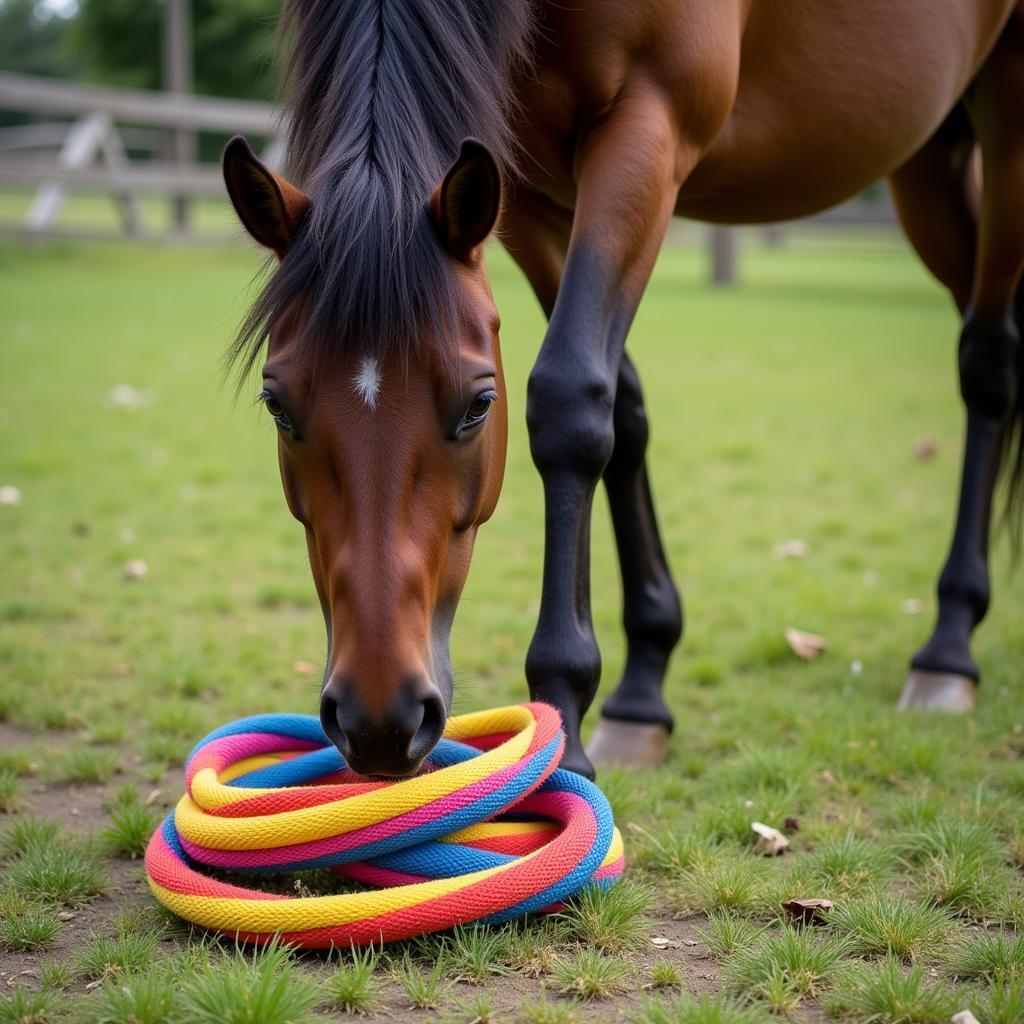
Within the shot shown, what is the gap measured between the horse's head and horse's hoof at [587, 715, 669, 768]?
147 cm

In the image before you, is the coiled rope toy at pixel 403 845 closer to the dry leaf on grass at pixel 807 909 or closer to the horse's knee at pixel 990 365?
the dry leaf on grass at pixel 807 909

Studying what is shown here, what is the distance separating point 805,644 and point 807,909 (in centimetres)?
225

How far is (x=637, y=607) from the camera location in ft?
12.8

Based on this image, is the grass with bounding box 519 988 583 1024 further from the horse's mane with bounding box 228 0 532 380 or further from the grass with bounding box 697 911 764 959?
the horse's mane with bounding box 228 0 532 380

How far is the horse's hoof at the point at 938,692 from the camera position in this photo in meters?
4.08

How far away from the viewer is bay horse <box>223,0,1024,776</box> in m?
2.18

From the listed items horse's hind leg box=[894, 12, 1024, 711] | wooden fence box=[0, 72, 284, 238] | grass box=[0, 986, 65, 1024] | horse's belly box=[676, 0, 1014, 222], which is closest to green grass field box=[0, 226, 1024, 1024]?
grass box=[0, 986, 65, 1024]

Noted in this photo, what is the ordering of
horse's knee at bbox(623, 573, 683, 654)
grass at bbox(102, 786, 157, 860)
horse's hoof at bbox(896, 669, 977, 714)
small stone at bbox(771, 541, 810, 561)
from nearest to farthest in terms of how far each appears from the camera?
grass at bbox(102, 786, 157, 860)
horse's knee at bbox(623, 573, 683, 654)
horse's hoof at bbox(896, 669, 977, 714)
small stone at bbox(771, 541, 810, 561)

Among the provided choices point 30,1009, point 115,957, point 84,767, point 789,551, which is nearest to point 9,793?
point 84,767

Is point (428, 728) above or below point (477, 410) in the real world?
below

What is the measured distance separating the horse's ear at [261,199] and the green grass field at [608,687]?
1143 millimetres

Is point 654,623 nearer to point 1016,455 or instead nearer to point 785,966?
point 785,966

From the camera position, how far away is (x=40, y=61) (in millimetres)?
58375

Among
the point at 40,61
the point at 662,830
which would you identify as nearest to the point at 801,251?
the point at 662,830
